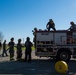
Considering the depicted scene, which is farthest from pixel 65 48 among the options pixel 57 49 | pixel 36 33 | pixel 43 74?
pixel 43 74

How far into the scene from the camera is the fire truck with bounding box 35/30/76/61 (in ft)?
75.5

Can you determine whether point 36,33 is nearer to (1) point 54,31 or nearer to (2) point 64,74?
(1) point 54,31

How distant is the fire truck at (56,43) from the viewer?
2300 centimetres

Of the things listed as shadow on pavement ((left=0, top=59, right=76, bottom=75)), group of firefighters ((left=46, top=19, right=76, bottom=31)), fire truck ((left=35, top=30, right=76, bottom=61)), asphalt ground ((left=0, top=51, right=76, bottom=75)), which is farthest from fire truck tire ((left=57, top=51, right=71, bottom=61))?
shadow on pavement ((left=0, top=59, right=76, bottom=75))

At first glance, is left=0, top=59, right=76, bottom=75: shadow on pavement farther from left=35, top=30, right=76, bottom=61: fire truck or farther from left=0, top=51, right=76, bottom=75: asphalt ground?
left=35, top=30, right=76, bottom=61: fire truck

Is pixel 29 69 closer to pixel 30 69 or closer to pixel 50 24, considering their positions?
pixel 30 69

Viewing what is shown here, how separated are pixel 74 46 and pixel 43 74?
8808 millimetres

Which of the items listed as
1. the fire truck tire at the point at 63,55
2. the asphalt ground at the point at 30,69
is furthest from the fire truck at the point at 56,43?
the asphalt ground at the point at 30,69

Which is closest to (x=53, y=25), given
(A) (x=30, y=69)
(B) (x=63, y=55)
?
(B) (x=63, y=55)

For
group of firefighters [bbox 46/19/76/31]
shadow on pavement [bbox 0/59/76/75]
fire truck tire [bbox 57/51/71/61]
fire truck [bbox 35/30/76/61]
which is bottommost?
shadow on pavement [bbox 0/59/76/75]

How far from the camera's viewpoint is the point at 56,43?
23.2m

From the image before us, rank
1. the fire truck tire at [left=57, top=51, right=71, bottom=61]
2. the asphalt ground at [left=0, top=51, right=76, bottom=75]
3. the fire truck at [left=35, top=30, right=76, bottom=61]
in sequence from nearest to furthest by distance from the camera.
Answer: the asphalt ground at [left=0, top=51, right=76, bottom=75], the fire truck tire at [left=57, top=51, right=71, bottom=61], the fire truck at [left=35, top=30, right=76, bottom=61]

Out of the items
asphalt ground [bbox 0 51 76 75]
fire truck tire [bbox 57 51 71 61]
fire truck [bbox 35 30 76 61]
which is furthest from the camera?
fire truck [bbox 35 30 76 61]

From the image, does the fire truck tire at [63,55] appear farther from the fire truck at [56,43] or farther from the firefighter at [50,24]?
the firefighter at [50,24]
